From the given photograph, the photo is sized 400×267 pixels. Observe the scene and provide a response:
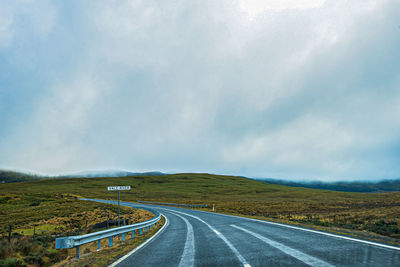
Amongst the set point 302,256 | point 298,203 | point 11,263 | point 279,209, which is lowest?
point 298,203

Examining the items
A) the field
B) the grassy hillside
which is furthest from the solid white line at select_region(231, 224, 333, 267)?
the grassy hillside

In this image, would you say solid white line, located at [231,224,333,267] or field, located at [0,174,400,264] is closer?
solid white line, located at [231,224,333,267]

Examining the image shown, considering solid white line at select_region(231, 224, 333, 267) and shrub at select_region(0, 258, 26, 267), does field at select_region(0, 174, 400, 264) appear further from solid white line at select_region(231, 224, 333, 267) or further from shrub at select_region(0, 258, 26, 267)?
shrub at select_region(0, 258, 26, 267)

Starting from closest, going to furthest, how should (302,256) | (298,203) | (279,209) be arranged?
(302,256)
(279,209)
(298,203)

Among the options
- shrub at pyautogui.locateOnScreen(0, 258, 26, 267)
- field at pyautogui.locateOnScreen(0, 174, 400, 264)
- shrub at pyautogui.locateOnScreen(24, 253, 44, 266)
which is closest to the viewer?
shrub at pyautogui.locateOnScreen(0, 258, 26, 267)

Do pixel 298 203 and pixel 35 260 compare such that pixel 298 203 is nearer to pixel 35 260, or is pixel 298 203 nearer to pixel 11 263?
pixel 35 260

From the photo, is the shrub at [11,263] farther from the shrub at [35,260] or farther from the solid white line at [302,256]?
the solid white line at [302,256]

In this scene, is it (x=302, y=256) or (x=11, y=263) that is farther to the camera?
(x=11, y=263)

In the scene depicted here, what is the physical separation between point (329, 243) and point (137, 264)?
6.07 metres

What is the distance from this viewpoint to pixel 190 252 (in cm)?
824

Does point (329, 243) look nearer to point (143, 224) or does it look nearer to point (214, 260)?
point (214, 260)

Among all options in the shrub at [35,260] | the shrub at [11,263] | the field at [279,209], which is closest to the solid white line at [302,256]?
the field at [279,209]

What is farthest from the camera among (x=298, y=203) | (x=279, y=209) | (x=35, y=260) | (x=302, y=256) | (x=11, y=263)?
(x=298, y=203)

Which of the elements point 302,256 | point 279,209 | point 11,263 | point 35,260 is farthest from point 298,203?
point 11,263
